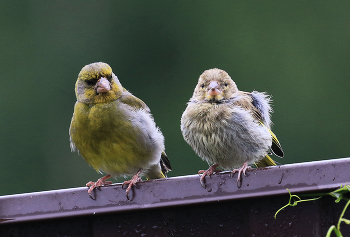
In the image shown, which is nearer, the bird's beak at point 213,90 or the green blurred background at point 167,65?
the bird's beak at point 213,90

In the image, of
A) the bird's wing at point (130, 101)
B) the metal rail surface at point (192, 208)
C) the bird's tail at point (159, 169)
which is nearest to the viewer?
the metal rail surface at point (192, 208)

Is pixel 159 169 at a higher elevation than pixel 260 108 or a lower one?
lower

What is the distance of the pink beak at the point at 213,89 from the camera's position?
4.29m

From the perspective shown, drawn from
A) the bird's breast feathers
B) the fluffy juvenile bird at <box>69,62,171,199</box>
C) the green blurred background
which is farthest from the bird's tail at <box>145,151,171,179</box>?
the green blurred background

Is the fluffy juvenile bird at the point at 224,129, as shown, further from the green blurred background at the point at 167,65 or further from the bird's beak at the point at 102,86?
the green blurred background at the point at 167,65

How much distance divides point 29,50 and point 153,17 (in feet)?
10.4

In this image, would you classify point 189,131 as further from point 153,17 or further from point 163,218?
point 153,17

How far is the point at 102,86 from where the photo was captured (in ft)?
14.8

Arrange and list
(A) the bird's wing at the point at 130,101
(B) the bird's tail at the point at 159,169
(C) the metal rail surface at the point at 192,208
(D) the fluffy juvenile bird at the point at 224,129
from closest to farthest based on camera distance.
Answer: (C) the metal rail surface at the point at 192,208 → (D) the fluffy juvenile bird at the point at 224,129 → (A) the bird's wing at the point at 130,101 → (B) the bird's tail at the point at 159,169

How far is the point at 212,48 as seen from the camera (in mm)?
14406

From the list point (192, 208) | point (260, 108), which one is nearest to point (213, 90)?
point (260, 108)

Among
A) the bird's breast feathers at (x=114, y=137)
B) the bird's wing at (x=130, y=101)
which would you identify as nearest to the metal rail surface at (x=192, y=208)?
the bird's breast feathers at (x=114, y=137)

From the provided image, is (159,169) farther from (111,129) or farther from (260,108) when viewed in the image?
(260,108)

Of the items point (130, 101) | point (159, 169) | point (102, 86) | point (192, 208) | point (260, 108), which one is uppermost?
point (102, 86)
